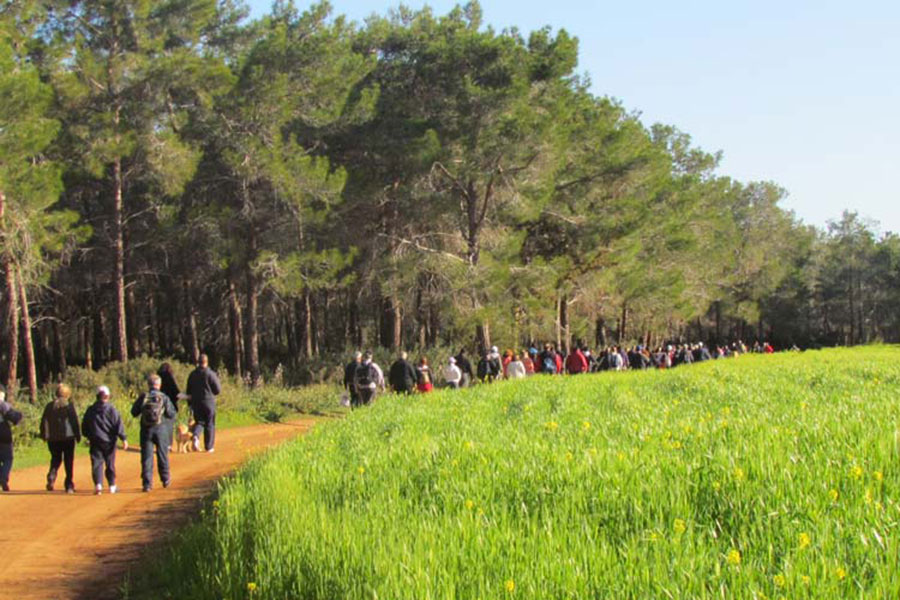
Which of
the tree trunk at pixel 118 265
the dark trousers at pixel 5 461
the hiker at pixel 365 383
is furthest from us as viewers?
the tree trunk at pixel 118 265

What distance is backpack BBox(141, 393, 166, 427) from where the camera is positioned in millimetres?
12680

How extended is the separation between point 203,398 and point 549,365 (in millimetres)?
17120

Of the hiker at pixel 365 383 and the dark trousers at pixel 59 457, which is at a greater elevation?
the hiker at pixel 365 383

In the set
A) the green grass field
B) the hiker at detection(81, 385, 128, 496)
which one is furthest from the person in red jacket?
the hiker at detection(81, 385, 128, 496)

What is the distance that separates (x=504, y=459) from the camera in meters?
7.80

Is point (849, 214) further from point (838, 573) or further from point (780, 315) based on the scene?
point (838, 573)

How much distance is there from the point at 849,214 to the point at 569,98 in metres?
72.4

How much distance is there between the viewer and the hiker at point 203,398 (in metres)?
15.9

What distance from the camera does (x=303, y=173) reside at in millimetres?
30766

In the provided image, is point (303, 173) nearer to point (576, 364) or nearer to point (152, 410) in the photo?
point (576, 364)

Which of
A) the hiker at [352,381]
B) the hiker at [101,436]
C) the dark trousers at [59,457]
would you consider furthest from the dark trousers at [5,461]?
the hiker at [352,381]

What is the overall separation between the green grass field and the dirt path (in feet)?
3.03

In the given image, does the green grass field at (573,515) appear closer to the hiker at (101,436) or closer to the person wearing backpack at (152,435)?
the person wearing backpack at (152,435)

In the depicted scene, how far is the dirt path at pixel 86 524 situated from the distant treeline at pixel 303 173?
11.6 meters
